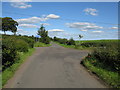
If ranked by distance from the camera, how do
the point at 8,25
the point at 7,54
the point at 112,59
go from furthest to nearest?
the point at 8,25 → the point at 7,54 → the point at 112,59

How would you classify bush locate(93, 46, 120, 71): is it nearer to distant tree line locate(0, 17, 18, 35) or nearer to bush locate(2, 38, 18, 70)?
bush locate(2, 38, 18, 70)

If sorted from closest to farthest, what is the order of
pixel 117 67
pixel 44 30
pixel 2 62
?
1. pixel 117 67
2. pixel 2 62
3. pixel 44 30

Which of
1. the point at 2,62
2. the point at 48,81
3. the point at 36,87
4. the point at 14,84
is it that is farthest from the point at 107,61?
the point at 2,62

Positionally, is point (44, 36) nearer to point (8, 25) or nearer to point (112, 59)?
point (8, 25)

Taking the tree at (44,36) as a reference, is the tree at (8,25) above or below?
above

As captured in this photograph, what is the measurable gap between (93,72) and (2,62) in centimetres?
688

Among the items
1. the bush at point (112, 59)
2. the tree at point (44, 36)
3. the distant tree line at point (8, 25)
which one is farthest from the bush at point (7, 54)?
the distant tree line at point (8, 25)

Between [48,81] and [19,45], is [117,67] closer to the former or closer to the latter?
[48,81]

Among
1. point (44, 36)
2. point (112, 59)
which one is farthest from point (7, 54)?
point (44, 36)

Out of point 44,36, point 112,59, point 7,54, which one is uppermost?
point 44,36

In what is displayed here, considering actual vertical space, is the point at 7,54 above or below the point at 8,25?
below

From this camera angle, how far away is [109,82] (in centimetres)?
696

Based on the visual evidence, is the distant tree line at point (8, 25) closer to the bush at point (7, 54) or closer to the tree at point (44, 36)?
the tree at point (44, 36)

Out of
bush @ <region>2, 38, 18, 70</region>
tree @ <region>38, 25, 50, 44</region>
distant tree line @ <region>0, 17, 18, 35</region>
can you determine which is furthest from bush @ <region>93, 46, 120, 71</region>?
→ distant tree line @ <region>0, 17, 18, 35</region>
